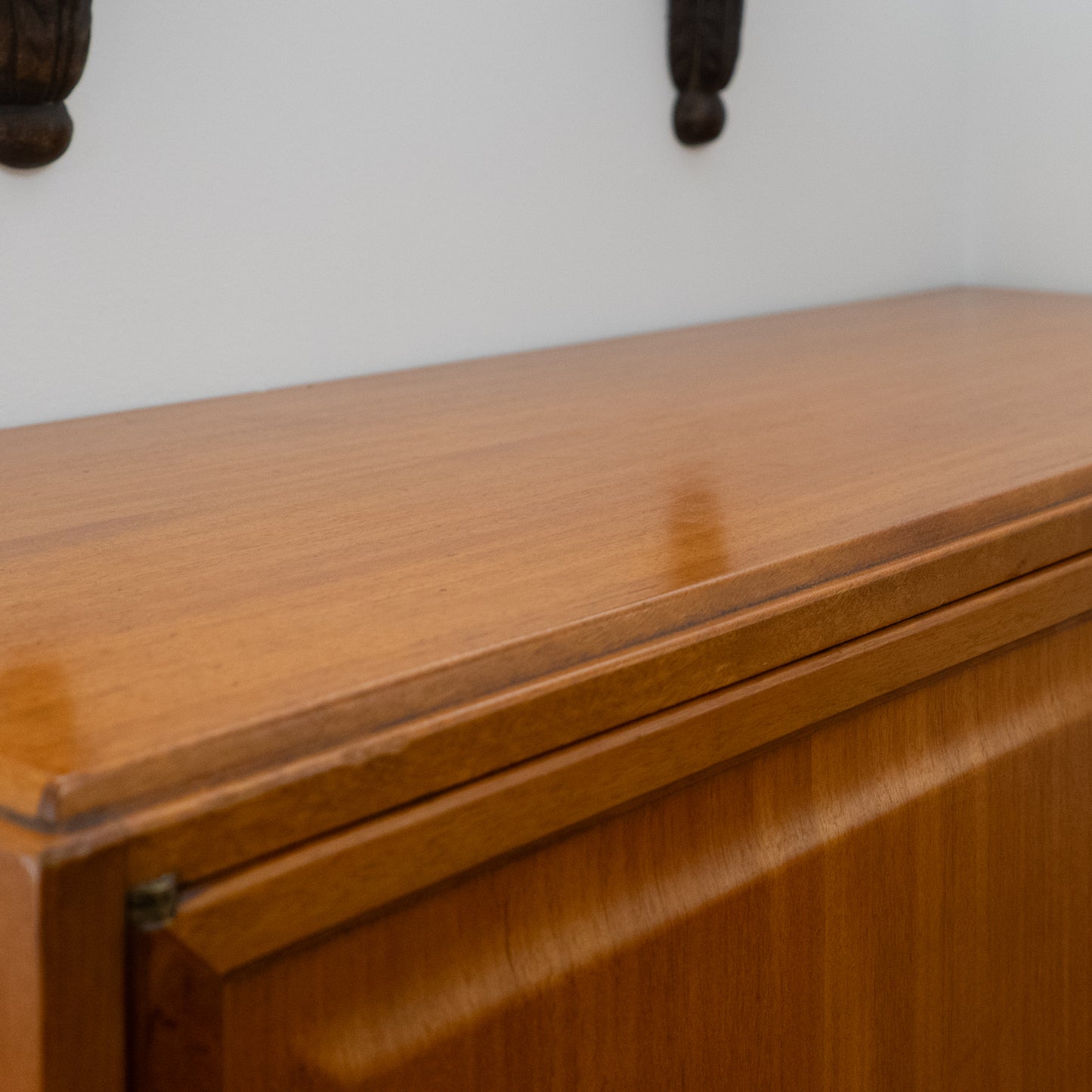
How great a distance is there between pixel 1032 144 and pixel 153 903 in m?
1.43

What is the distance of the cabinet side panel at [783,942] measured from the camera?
0.39m

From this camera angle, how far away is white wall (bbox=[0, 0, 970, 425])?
792 mm

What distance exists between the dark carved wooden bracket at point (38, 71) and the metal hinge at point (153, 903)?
555 millimetres

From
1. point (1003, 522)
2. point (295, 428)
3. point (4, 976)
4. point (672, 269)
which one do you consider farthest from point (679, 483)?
point (672, 269)

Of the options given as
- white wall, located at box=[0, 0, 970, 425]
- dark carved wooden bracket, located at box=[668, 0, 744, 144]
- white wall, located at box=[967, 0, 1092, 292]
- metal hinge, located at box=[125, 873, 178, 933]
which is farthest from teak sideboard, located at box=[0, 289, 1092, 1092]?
white wall, located at box=[967, 0, 1092, 292]

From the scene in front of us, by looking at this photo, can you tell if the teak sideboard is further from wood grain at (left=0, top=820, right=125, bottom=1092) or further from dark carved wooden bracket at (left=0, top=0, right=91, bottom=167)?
dark carved wooden bracket at (left=0, top=0, right=91, bottom=167)

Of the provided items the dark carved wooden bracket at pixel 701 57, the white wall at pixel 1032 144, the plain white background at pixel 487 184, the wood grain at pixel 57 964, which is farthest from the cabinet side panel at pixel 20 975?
the white wall at pixel 1032 144

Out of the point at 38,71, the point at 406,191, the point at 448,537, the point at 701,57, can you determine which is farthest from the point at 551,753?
the point at 701,57

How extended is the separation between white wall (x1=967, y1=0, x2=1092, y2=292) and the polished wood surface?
0.96 m

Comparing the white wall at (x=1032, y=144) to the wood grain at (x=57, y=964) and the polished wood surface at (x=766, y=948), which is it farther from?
the wood grain at (x=57, y=964)

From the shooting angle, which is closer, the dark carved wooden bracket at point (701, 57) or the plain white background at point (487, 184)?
the plain white background at point (487, 184)

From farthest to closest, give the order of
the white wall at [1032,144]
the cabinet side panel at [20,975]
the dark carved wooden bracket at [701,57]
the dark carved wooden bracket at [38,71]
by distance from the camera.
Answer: the white wall at [1032,144], the dark carved wooden bracket at [701,57], the dark carved wooden bracket at [38,71], the cabinet side panel at [20,975]

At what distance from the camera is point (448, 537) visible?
511 millimetres

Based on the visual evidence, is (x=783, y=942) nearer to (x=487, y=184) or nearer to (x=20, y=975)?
(x=20, y=975)
